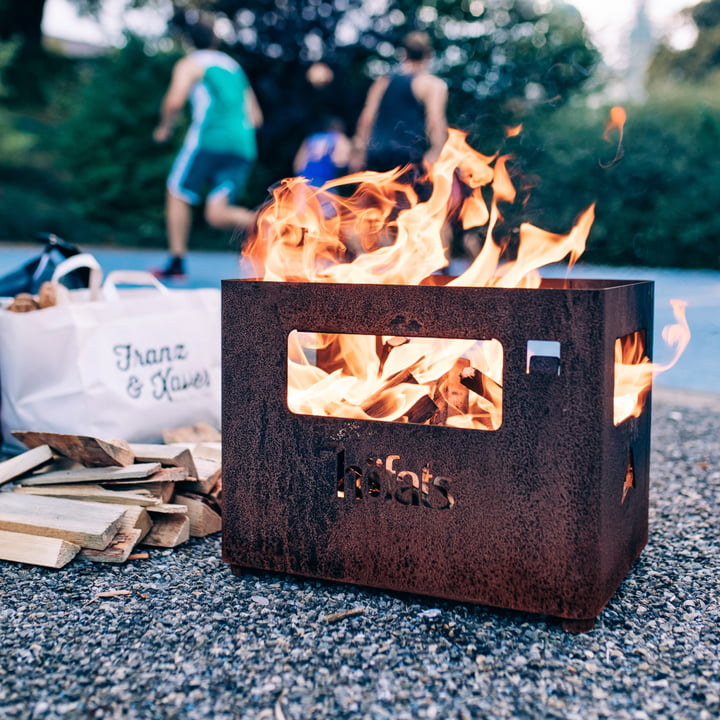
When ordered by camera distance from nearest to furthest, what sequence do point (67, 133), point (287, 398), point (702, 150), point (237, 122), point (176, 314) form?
point (287, 398), point (176, 314), point (237, 122), point (702, 150), point (67, 133)

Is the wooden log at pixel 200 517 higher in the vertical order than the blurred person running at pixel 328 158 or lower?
lower

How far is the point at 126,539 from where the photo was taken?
2.12 metres

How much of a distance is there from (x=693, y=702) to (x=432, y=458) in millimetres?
643

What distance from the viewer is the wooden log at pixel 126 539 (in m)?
2.08

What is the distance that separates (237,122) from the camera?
23.1 ft

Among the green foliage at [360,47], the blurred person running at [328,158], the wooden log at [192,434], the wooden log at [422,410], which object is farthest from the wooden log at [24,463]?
the green foliage at [360,47]

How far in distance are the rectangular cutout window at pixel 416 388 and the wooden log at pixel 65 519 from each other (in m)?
0.57

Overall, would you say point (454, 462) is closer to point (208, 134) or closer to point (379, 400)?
point (379, 400)

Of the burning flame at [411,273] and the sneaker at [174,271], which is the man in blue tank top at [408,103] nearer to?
the sneaker at [174,271]

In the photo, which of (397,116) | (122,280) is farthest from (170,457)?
(397,116)

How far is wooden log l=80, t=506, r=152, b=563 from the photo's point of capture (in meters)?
2.08

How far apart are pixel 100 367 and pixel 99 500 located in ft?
2.44

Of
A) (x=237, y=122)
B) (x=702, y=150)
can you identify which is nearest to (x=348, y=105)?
(x=702, y=150)

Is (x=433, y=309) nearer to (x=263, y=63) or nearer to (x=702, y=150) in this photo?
(x=702, y=150)
